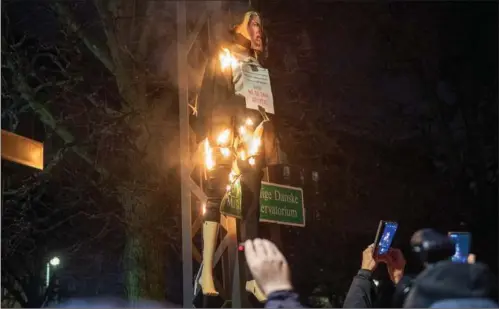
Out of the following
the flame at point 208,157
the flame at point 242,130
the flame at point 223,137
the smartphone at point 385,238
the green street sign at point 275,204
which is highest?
the flame at point 242,130

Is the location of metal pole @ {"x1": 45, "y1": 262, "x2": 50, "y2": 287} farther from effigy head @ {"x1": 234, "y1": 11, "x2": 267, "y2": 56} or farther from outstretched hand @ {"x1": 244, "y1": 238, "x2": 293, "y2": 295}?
outstretched hand @ {"x1": 244, "y1": 238, "x2": 293, "y2": 295}

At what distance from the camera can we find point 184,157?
3.46 metres

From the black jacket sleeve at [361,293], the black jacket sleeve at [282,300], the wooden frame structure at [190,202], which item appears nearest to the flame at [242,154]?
the wooden frame structure at [190,202]

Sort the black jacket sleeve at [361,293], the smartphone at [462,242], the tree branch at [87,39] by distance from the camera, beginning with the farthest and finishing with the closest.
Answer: the tree branch at [87,39] → the smartphone at [462,242] → the black jacket sleeve at [361,293]

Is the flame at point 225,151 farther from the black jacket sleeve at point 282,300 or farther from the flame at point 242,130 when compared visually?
the black jacket sleeve at point 282,300

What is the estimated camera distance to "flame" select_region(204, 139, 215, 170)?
3346mm

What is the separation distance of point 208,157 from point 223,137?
0.14 m

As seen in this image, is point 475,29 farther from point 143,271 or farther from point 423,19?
point 143,271

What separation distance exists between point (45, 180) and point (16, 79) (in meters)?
0.63

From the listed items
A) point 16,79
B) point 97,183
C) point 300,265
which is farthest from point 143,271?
point 16,79

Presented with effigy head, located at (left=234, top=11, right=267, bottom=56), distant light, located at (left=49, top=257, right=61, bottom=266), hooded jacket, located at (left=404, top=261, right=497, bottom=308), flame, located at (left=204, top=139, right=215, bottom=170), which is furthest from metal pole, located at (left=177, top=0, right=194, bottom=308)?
hooded jacket, located at (left=404, top=261, right=497, bottom=308)

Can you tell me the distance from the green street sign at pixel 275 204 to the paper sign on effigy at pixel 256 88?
465 mm

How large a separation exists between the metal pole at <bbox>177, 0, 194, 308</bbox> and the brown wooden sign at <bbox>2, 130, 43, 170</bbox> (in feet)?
2.72

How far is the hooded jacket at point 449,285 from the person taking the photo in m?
1.53
